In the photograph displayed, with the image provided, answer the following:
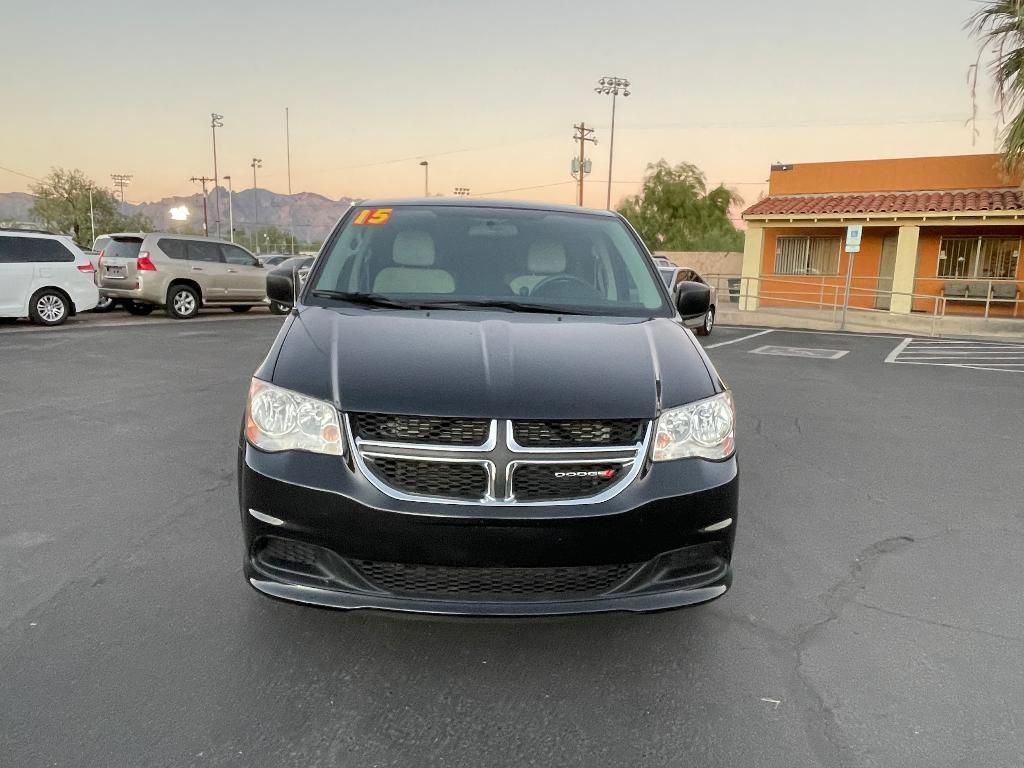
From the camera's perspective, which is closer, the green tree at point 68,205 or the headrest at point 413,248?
the headrest at point 413,248

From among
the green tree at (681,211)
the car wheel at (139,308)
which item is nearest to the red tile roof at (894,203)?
the car wheel at (139,308)

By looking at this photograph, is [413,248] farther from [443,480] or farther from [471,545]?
[471,545]

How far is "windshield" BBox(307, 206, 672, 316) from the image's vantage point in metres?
3.67

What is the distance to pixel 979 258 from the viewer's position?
21.5 meters

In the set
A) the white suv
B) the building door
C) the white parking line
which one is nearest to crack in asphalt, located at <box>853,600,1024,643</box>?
the white parking line

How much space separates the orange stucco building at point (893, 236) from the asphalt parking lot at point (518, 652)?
59.5 ft

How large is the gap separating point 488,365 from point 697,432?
2.52 ft

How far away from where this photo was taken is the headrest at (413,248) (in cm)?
386

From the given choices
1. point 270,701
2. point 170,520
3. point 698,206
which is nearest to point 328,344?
point 270,701

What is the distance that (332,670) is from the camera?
2.72 m

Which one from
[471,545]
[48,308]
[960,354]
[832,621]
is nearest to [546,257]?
[471,545]

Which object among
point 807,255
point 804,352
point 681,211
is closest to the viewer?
point 804,352

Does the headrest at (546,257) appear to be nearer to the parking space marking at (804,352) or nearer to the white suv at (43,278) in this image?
the parking space marking at (804,352)

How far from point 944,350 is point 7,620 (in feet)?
49.0
